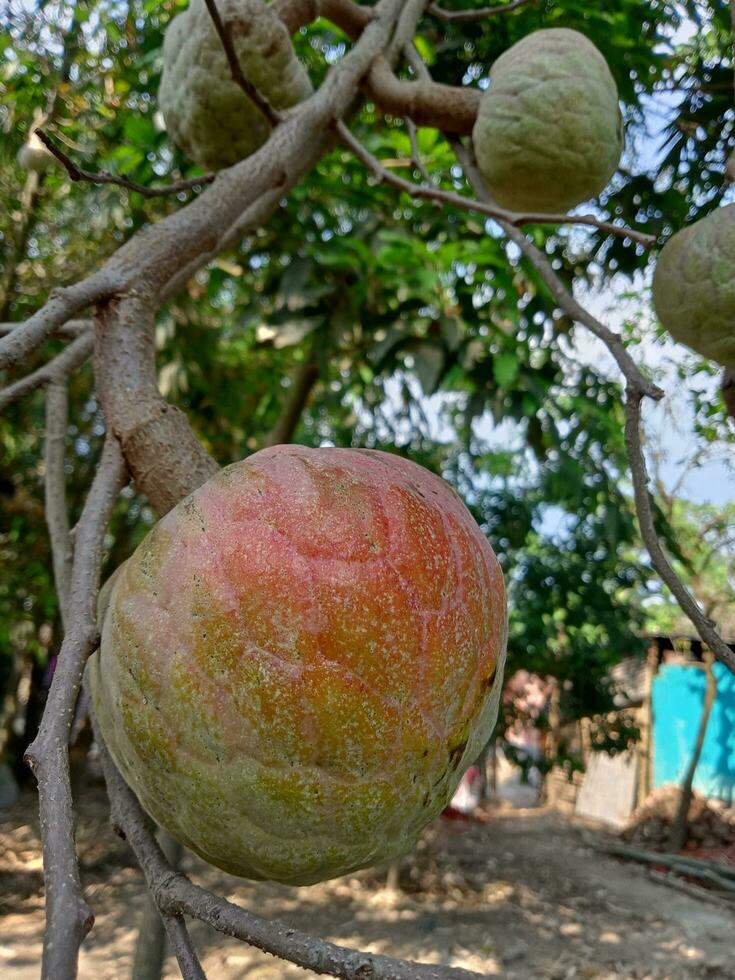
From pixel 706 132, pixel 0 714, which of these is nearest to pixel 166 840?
pixel 706 132

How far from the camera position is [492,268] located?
9.69ft

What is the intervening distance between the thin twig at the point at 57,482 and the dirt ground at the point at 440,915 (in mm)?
3672

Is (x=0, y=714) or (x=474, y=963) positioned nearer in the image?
(x=474, y=963)

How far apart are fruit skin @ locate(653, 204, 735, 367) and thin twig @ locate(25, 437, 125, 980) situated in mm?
1074

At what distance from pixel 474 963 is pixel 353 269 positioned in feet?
13.2

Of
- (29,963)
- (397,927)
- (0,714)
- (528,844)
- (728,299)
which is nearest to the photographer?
(728,299)

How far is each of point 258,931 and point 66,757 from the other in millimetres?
191

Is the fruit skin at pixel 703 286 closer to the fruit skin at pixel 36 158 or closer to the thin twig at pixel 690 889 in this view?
the fruit skin at pixel 36 158

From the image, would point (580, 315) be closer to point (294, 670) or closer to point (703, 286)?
point (703, 286)

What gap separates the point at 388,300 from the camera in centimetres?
343

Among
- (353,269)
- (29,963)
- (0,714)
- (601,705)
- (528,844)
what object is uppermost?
(353,269)

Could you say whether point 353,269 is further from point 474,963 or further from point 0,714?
point 0,714

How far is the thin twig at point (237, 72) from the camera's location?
125cm

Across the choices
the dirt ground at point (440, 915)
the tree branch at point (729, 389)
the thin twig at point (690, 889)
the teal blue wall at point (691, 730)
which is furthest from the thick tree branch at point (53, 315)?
the teal blue wall at point (691, 730)
